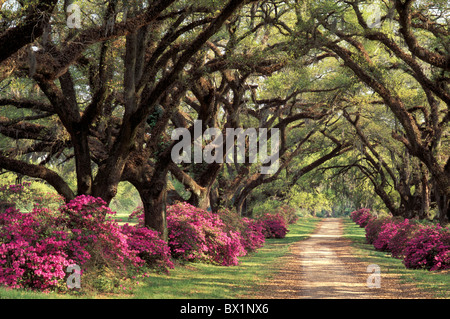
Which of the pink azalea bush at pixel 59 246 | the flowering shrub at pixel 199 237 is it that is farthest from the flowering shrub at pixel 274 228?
the pink azalea bush at pixel 59 246

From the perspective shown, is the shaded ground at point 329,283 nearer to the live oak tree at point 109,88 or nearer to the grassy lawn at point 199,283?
the grassy lawn at point 199,283

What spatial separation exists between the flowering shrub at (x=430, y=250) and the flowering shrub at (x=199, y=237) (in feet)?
20.2

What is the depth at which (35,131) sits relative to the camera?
669 inches

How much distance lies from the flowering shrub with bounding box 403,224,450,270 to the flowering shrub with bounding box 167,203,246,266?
616 centimetres

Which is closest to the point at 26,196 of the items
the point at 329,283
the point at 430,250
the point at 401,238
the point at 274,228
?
the point at 329,283

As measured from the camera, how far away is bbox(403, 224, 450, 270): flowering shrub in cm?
1592

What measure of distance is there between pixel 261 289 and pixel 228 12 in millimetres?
6605

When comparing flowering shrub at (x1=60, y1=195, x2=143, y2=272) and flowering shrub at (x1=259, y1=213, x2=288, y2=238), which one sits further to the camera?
flowering shrub at (x1=259, y1=213, x2=288, y2=238)

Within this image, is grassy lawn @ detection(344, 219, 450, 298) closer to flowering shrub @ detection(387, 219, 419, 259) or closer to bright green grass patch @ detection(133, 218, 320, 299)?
flowering shrub @ detection(387, 219, 419, 259)

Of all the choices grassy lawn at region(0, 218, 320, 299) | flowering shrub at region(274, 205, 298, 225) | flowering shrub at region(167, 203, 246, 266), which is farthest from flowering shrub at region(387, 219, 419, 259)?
flowering shrub at region(274, 205, 298, 225)

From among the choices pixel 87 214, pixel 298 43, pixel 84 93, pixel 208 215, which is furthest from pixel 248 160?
pixel 87 214

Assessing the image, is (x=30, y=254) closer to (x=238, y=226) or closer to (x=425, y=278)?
(x=425, y=278)

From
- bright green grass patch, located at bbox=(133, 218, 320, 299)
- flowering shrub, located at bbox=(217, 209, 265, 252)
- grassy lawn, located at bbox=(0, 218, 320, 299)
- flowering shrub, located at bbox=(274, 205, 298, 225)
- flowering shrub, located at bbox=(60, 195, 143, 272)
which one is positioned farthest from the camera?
flowering shrub, located at bbox=(274, 205, 298, 225)

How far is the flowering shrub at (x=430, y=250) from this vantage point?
15922 mm
